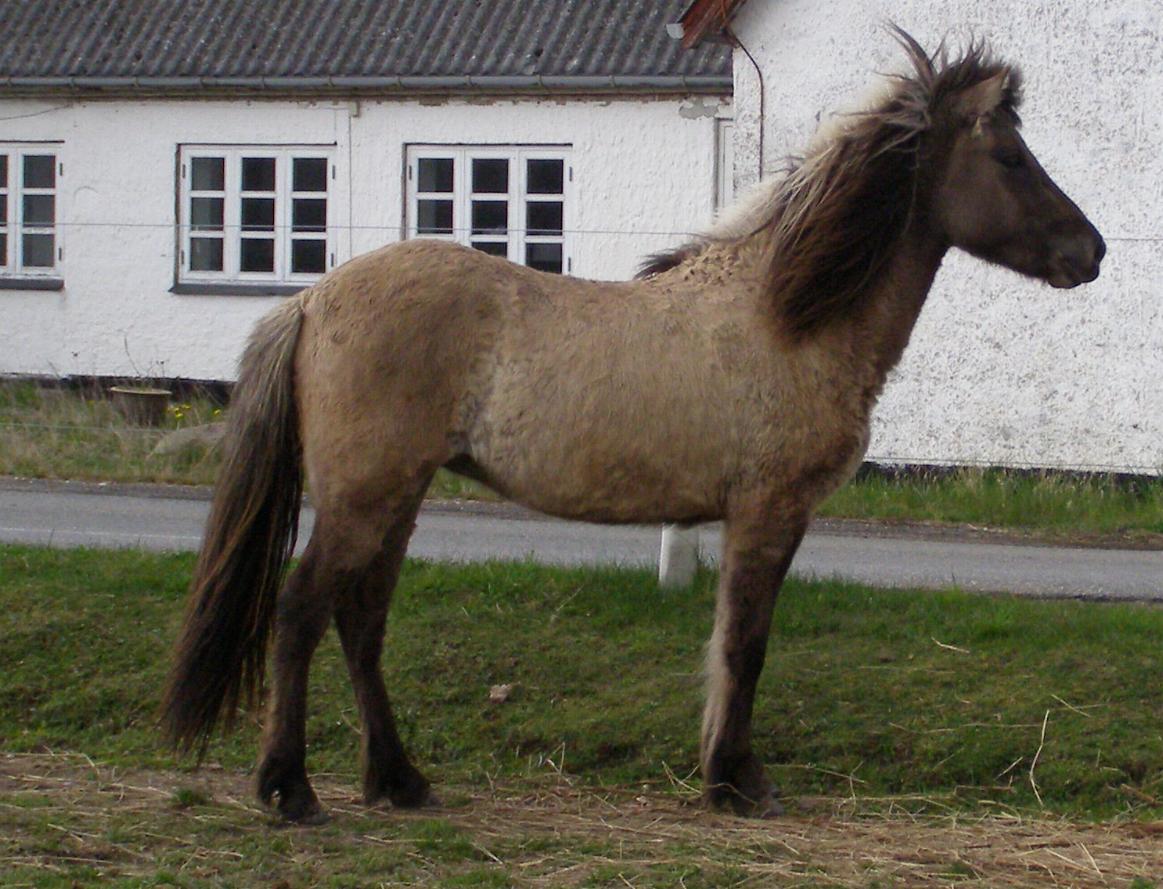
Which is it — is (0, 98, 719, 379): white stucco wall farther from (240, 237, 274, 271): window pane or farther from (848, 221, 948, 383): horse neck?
(848, 221, 948, 383): horse neck

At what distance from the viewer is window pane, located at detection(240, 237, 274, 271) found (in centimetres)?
1909

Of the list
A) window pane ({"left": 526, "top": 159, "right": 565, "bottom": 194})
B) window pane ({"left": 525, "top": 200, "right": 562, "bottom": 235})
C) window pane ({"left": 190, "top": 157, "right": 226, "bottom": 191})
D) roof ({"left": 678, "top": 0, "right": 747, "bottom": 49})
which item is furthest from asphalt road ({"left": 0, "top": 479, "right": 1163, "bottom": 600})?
window pane ({"left": 190, "top": 157, "right": 226, "bottom": 191})

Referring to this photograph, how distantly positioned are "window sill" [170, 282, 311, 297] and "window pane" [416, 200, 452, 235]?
61.7 inches

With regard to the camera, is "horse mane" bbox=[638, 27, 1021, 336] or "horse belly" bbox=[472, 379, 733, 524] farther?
"horse mane" bbox=[638, 27, 1021, 336]

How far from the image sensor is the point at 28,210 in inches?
790

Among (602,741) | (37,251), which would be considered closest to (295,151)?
(37,251)

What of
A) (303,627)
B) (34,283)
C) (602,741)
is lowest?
(602,741)

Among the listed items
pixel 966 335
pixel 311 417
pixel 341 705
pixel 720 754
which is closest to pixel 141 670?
pixel 341 705

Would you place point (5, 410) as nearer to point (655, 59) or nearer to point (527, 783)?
point (655, 59)

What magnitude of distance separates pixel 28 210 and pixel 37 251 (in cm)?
53

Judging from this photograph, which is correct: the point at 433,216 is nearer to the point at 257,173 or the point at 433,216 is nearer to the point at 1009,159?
the point at 257,173

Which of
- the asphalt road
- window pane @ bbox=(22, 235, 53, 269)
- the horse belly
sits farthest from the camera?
window pane @ bbox=(22, 235, 53, 269)

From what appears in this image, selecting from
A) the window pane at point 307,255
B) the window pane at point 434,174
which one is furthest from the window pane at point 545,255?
the window pane at point 307,255

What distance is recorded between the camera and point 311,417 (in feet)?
17.4
